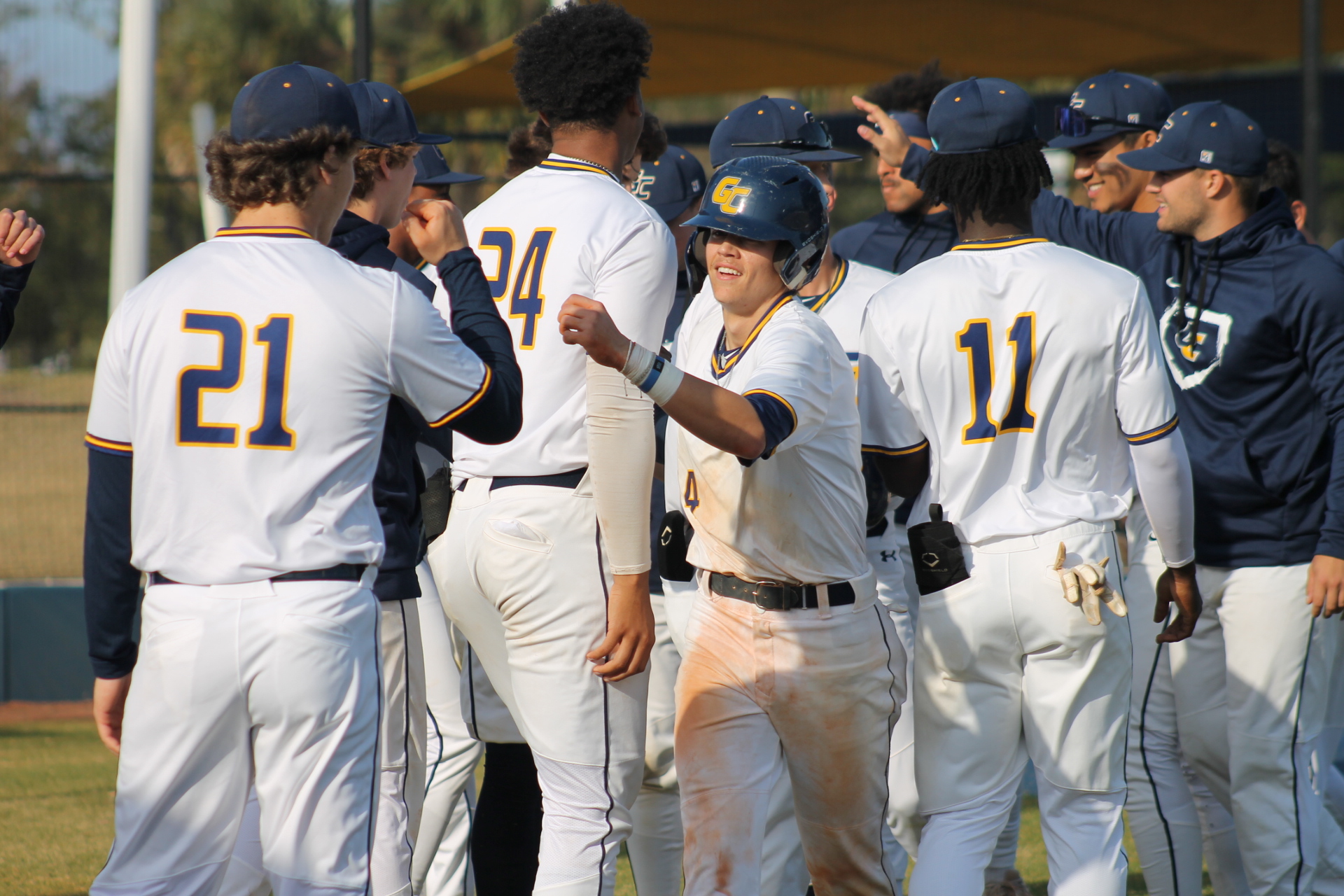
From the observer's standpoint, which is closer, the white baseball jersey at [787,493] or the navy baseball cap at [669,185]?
the white baseball jersey at [787,493]

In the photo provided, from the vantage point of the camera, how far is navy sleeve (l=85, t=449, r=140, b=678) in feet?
8.60

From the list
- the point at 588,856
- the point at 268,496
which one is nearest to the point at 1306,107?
the point at 588,856

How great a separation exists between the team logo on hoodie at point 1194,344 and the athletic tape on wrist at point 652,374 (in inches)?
80.7

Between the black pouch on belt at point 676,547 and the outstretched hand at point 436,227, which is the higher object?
the outstretched hand at point 436,227

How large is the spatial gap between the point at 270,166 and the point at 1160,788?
319 cm

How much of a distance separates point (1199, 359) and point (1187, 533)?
2.38 ft

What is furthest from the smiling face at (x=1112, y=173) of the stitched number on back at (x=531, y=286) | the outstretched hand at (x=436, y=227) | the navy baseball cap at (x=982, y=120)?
the outstretched hand at (x=436, y=227)

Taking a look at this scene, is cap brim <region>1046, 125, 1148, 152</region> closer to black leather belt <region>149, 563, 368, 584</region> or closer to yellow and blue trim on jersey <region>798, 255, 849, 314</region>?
yellow and blue trim on jersey <region>798, 255, 849, 314</region>

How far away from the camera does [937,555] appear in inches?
130

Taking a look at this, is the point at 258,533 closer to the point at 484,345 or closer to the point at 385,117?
the point at 484,345

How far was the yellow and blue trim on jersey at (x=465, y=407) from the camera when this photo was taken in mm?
2621

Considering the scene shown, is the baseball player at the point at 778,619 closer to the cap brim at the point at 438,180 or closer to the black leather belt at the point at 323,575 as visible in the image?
the black leather belt at the point at 323,575

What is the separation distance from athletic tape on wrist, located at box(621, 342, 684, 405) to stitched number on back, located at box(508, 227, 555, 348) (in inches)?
26.4

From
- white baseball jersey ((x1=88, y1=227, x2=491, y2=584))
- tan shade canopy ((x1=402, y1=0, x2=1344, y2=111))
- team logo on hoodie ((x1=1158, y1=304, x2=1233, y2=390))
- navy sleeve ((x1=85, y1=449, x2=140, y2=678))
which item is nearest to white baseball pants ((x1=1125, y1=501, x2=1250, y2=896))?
team logo on hoodie ((x1=1158, y1=304, x2=1233, y2=390))
